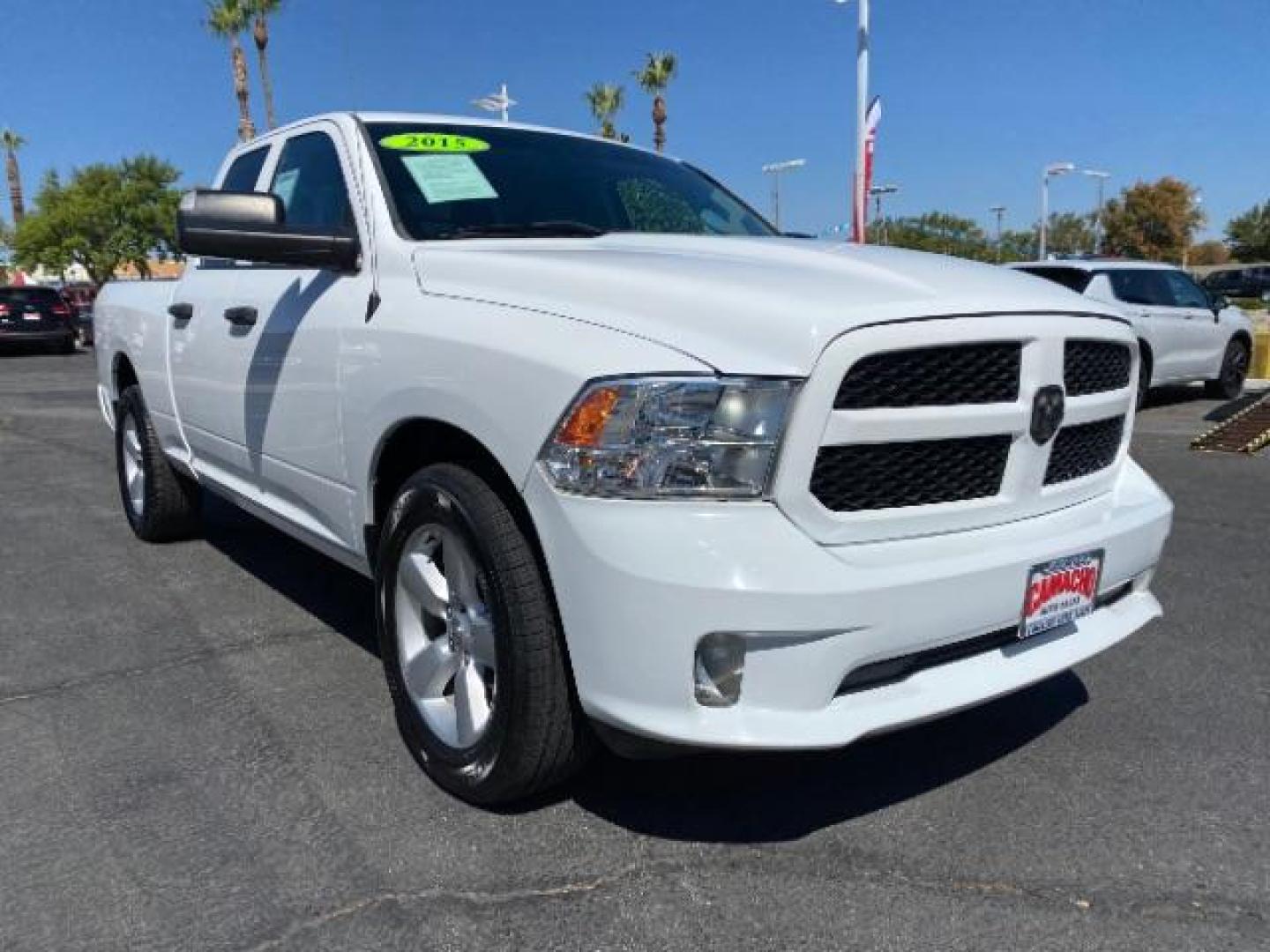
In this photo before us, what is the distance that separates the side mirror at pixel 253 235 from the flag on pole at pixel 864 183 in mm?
14678

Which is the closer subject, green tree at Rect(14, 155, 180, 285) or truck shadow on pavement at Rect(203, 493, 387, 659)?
truck shadow on pavement at Rect(203, 493, 387, 659)

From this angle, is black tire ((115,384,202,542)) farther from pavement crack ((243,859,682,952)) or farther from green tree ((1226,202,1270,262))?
green tree ((1226,202,1270,262))

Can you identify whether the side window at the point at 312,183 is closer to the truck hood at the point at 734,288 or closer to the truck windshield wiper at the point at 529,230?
the truck windshield wiper at the point at 529,230

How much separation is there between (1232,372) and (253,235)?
13.2m

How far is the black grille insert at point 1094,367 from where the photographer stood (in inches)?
103

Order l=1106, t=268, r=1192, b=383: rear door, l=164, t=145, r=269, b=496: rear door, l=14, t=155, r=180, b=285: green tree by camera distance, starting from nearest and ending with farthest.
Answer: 1. l=164, t=145, r=269, b=496: rear door
2. l=1106, t=268, r=1192, b=383: rear door
3. l=14, t=155, r=180, b=285: green tree

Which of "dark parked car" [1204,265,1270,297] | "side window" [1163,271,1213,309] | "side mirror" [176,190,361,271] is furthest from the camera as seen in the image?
"dark parked car" [1204,265,1270,297]

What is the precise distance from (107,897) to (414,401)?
4.39 feet

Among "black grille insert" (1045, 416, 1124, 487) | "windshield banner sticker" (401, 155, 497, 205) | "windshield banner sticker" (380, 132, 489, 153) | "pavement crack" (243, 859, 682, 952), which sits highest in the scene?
"windshield banner sticker" (380, 132, 489, 153)

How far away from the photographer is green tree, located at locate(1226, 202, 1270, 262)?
7175cm

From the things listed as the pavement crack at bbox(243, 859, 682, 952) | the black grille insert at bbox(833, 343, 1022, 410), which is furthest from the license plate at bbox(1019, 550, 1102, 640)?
the pavement crack at bbox(243, 859, 682, 952)

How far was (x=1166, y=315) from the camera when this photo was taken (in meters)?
11.6

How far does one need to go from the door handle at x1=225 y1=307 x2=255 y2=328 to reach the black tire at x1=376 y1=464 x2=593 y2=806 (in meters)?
1.40

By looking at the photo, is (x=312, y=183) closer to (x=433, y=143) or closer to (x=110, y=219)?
(x=433, y=143)
